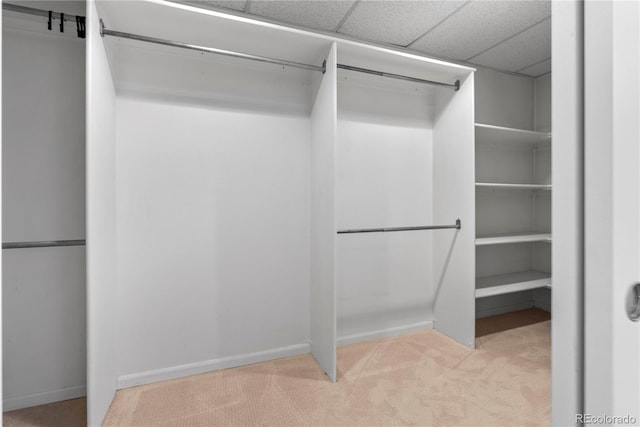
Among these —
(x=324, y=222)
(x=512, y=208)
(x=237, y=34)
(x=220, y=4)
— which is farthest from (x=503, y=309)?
(x=220, y=4)

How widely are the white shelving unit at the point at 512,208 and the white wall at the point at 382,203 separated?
535mm

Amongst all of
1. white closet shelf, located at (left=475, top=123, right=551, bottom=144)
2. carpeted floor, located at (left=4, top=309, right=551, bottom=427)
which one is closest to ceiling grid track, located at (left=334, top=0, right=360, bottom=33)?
white closet shelf, located at (left=475, top=123, right=551, bottom=144)

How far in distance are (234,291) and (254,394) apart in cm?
60

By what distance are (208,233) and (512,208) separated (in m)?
2.68

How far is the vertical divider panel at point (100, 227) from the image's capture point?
1.34 metres

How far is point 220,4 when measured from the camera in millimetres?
1909

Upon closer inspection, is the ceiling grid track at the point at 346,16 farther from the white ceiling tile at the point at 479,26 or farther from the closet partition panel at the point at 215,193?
the white ceiling tile at the point at 479,26

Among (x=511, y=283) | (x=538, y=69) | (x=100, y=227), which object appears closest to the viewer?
(x=100, y=227)

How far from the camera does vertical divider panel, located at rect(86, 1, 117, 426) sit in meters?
1.34

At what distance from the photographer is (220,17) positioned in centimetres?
156

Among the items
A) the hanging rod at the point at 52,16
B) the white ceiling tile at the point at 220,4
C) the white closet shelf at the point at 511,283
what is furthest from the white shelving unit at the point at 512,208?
the hanging rod at the point at 52,16

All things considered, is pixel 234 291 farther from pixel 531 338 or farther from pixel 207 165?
pixel 531 338

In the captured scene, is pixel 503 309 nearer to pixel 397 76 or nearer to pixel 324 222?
pixel 324 222
